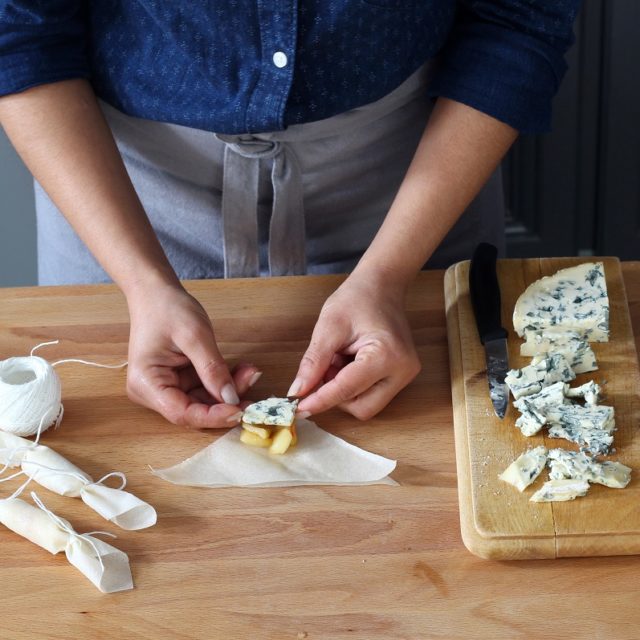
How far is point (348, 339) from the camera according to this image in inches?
42.5

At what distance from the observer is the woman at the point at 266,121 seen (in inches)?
41.8

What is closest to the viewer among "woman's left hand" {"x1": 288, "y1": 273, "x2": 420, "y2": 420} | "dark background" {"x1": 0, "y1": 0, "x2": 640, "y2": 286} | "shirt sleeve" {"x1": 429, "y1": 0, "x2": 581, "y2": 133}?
"woman's left hand" {"x1": 288, "y1": 273, "x2": 420, "y2": 420}

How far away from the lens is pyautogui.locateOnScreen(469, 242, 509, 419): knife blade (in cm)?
103

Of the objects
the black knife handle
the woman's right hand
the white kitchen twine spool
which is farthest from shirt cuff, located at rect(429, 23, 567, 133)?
the white kitchen twine spool

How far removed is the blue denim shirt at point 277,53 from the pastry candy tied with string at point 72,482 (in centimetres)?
41

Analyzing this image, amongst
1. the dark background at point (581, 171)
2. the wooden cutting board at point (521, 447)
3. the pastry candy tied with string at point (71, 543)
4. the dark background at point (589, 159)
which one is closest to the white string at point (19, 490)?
the pastry candy tied with string at point (71, 543)

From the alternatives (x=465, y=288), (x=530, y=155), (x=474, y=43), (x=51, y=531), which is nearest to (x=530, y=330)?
(x=465, y=288)

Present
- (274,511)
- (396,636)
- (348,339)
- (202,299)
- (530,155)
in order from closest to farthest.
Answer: (396,636), (274,511), (348,339), (202,299), (530,155)

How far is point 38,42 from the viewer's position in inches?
44.3

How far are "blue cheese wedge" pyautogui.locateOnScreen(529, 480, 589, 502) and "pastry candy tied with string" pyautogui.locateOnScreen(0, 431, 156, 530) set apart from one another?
1.15 feet

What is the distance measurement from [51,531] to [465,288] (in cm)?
54

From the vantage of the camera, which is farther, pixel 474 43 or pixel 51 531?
pixel 474 43

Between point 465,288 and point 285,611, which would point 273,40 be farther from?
point 285,611

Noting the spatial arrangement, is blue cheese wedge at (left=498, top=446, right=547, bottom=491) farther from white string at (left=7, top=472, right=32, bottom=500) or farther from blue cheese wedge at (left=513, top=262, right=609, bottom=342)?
white string at (left=7, top=472, right=32, bottom=500)
